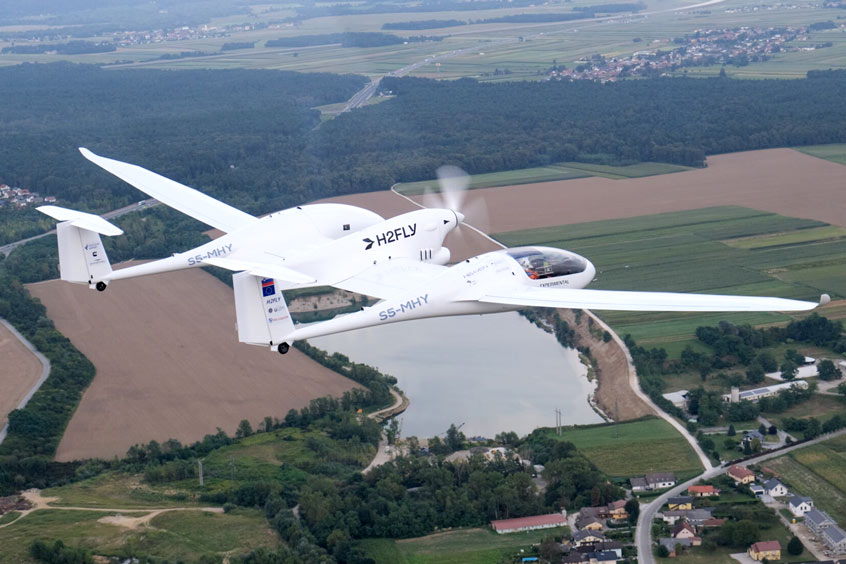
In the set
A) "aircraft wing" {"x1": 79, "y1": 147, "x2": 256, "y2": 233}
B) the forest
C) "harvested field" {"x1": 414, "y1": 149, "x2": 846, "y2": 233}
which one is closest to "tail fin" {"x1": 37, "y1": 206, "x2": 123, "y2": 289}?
"aircraft wing" {"x1": 79, "y1": 147, "x2": 256, "y2": 233}

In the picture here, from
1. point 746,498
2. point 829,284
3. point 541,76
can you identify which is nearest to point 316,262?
point 746,498

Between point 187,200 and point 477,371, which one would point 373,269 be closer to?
point 187,200

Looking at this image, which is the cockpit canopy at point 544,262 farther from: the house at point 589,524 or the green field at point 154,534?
the green field at point 154,534

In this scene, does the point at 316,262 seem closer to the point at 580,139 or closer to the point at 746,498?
the point at 746,498

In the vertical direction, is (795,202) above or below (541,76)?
below

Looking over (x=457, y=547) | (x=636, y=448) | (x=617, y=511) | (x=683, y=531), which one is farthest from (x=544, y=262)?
(x=636, y=448)

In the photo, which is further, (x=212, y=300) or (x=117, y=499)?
(x=212, y=300)

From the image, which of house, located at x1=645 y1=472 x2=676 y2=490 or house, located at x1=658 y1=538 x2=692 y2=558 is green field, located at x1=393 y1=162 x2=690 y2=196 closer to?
house, located at x1=645 y1=472 x2=676 y2=490

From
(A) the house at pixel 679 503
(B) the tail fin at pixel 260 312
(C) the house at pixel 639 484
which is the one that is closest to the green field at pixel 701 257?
(C) the house at pixel 639 484
